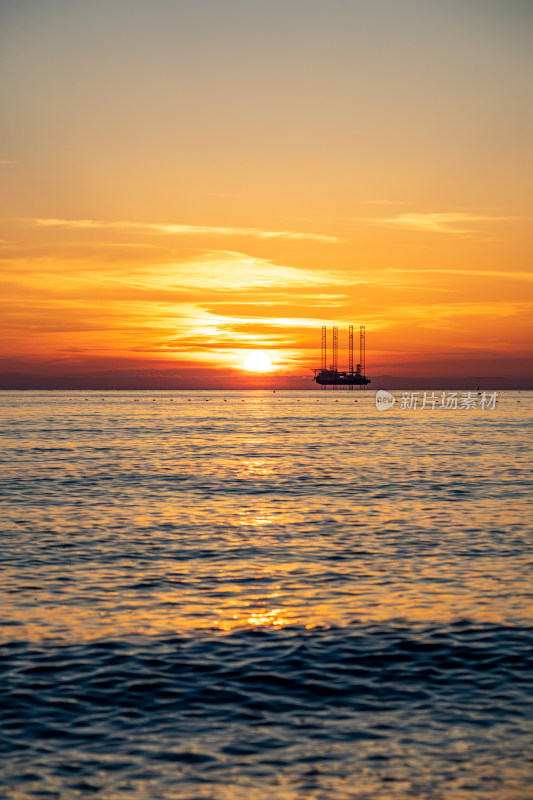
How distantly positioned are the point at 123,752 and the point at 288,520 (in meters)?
22.1

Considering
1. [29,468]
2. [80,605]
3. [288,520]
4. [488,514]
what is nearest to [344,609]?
[80,605]

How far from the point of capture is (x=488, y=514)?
33.9 meters

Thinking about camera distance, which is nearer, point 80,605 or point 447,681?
point 447,681

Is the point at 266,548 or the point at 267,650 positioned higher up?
Result: the point at 267,650

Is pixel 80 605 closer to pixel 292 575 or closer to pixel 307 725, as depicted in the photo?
pixel 292 575

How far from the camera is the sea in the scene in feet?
35.0

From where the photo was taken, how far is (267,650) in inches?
619

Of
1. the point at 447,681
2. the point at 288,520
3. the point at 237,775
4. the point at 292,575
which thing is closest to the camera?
the point at 237,775

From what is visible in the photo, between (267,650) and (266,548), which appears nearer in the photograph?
(267,650)

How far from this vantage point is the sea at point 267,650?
420 inches

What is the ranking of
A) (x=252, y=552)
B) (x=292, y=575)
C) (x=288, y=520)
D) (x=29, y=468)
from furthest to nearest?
(x=29, y=468), (x=288, y=520), (x=252, y=552), (x=292, y=575)

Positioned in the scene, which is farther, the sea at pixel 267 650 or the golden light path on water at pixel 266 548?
the golden light path on water at pixel 266 548

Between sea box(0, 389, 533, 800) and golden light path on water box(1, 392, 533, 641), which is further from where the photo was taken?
golden light path on water box(1, 392, 533, 641)

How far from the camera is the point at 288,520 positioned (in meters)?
33.0
